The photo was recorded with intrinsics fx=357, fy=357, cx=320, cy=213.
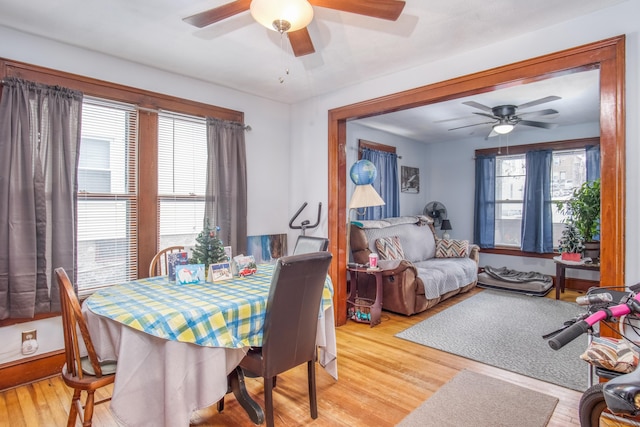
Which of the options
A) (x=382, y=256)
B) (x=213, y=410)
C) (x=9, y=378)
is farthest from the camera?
(x=382, y=256)

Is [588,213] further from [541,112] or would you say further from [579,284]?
[541,112]

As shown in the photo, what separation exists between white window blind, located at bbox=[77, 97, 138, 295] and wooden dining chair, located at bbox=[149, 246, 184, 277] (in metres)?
0.23

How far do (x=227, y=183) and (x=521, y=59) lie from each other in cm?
276

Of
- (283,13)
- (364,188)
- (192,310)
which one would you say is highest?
(283,13)

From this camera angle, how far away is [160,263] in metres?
3.12

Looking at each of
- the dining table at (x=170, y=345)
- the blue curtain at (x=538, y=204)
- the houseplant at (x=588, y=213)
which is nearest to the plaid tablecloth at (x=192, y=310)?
the dining table at (x=170, y=345)

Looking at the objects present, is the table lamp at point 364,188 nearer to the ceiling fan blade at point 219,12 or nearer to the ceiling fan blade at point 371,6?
the ceiling fan blade at point 371,6

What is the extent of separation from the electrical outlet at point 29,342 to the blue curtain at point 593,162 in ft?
22.0

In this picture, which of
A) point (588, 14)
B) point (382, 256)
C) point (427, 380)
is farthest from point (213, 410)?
point (588, 14)

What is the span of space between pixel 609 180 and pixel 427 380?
70.6 inches

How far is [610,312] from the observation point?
1.47 m

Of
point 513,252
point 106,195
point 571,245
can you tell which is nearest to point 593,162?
point 571,245

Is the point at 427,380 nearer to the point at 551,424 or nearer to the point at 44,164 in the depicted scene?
the point at 551,424

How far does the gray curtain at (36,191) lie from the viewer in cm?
244
